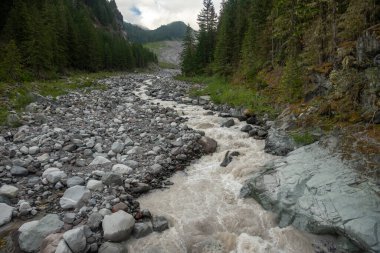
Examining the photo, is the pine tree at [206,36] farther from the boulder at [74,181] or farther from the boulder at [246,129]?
the boulder at [74,181]

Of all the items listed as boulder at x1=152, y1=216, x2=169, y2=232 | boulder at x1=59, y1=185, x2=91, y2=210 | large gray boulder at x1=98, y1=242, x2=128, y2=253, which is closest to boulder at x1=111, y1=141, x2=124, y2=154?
boulder at x1=59, y1=185, x2=91, y2=210

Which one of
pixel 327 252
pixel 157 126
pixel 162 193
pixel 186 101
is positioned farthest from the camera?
pixel 186 101

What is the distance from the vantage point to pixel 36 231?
238 inches

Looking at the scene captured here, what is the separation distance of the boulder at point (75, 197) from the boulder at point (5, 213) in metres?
1.20

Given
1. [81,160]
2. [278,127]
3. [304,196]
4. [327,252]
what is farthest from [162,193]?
[278,127]

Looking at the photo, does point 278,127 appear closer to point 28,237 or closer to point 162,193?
point 162,193

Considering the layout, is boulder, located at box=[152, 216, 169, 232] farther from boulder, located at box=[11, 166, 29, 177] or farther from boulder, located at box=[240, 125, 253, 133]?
boulder, located at box=[240, 125, 253, 133]

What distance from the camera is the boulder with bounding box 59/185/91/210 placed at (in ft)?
23.5

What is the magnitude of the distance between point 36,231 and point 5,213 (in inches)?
52.2

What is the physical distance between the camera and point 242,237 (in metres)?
6.40

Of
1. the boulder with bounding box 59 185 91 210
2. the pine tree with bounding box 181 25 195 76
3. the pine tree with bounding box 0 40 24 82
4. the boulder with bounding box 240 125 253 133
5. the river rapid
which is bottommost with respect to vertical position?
the river rapid

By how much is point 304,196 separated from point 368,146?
264 centimetres

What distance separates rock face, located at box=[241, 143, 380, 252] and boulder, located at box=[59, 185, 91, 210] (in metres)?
4.82

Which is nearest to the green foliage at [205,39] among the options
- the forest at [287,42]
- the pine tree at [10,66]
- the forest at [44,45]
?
the forest at [287,42]
